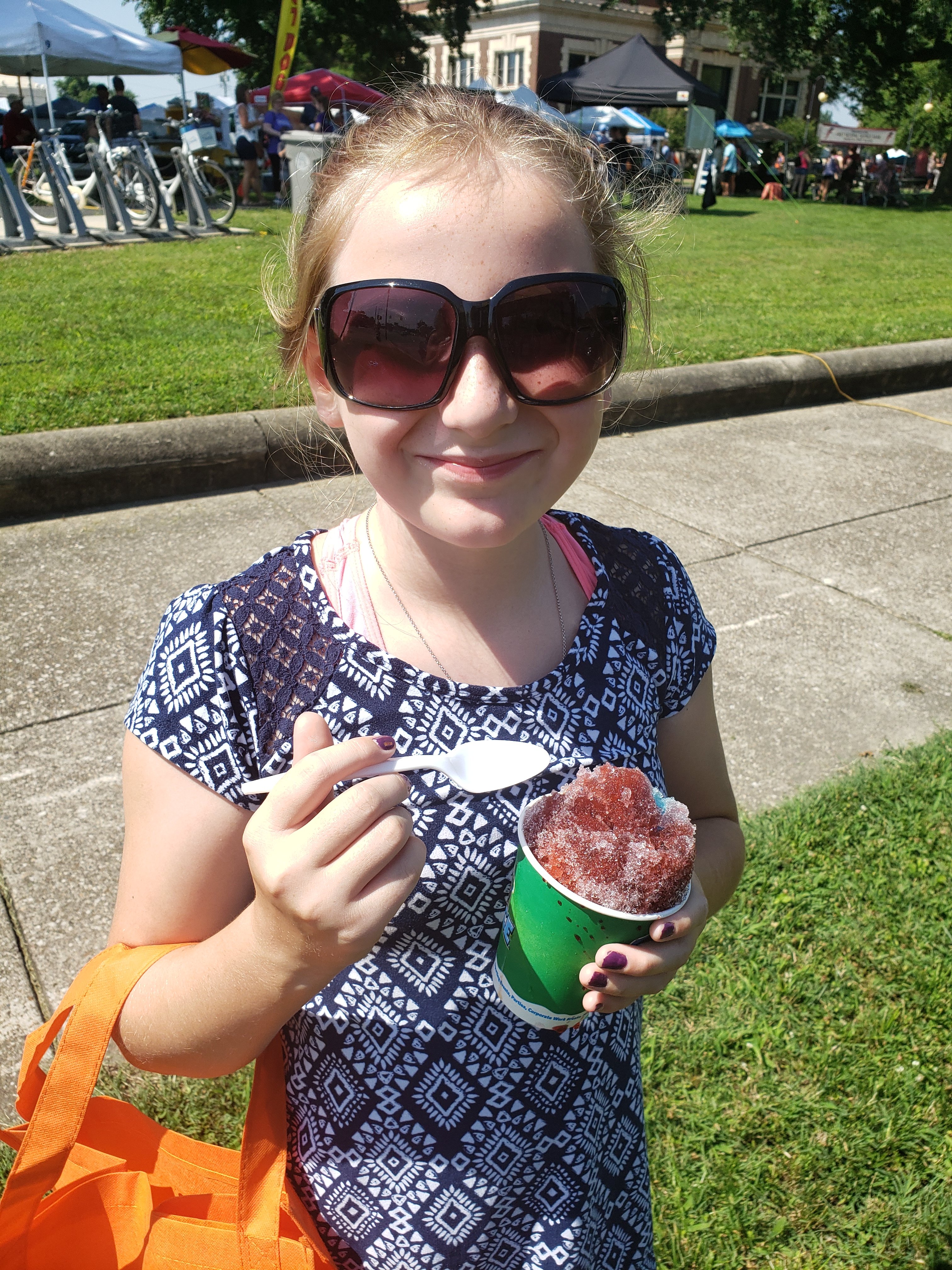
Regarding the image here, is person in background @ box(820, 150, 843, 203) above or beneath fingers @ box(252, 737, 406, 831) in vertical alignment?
beneath

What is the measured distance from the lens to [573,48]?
50812 millimetres

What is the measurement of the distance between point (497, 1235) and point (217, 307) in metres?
8.43

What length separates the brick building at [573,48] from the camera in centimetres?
4878

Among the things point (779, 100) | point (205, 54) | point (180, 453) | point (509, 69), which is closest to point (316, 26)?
point (205, 54)

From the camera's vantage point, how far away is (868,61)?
33125 mm

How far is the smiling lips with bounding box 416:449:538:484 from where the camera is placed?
1153 mm

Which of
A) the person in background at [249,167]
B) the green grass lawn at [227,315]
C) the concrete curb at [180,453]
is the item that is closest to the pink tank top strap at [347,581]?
the green grass lawn at [227,315]

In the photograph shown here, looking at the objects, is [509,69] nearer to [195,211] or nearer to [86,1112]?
[195,211]

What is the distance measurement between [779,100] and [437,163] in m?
65.1

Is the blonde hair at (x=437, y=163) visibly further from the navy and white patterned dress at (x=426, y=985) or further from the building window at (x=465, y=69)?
the building window at (x=465, y=69)

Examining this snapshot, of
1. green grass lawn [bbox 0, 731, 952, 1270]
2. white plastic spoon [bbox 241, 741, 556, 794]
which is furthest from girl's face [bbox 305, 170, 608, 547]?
green grass lawn [bbox 0, 731, 952, 1270]

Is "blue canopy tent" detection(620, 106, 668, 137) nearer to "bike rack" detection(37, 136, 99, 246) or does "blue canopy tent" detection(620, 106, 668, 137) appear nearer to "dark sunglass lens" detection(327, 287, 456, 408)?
"bike rack" detection(37, 136, 99, 246)

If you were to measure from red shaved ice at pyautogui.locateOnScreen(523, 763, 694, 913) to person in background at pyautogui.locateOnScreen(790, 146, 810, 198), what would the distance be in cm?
3520

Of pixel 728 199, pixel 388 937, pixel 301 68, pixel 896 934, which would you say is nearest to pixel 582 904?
pixel 388 937
